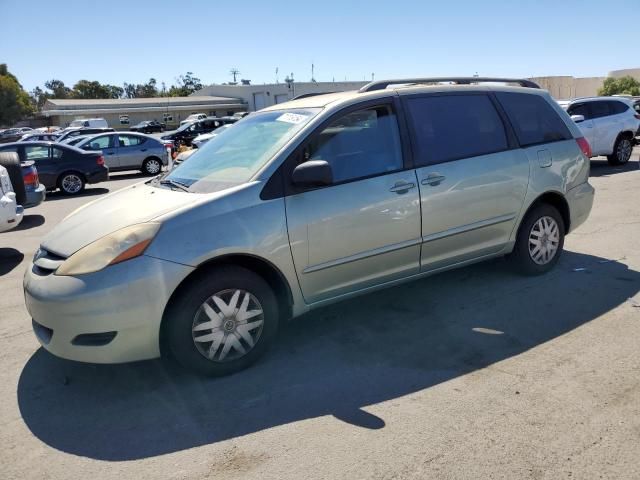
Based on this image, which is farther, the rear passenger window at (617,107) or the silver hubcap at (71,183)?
the silver hubcap at (71,183)

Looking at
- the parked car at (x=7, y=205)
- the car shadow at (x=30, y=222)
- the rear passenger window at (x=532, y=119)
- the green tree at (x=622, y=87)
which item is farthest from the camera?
the green tree at (x=622, y=87)

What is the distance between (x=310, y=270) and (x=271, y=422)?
3.62 ft

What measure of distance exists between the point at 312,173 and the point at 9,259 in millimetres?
5386

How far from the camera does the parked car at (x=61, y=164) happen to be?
13516 millimetres

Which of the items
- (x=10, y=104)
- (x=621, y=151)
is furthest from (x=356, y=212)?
(x=10, y=104)

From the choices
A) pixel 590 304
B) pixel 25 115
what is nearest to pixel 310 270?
pixel 590 304

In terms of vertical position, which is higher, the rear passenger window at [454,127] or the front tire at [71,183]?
the rear passenger window at [454,127]

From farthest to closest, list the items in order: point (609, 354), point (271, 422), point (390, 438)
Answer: point (609, 354)
point (271, 422)
point (390, 438)

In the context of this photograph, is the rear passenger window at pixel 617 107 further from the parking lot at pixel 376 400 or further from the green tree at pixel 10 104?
the green tree at pixel 10 104

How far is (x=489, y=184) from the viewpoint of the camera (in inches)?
178

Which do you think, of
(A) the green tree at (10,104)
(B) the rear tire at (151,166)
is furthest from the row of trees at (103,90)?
(B) the rear tire at (151,166)

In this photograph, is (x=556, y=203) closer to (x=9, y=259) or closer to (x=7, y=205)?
(x=7, y=205)

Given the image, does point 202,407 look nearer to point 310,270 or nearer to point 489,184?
point 310,270

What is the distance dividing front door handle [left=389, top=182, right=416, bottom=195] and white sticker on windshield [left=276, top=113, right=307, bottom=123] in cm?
84
